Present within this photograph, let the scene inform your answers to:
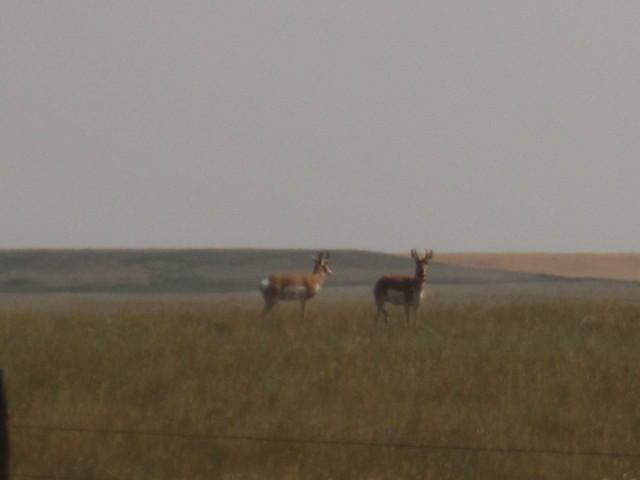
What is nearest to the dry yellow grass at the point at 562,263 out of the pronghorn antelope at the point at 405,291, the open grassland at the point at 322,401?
the pronghorn antelope at the point at 405,291

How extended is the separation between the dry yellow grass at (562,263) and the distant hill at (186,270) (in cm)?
1095

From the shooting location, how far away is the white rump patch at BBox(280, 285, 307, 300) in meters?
30.7

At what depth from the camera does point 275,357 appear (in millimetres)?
19438

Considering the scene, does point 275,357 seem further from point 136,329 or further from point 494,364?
point 136,329

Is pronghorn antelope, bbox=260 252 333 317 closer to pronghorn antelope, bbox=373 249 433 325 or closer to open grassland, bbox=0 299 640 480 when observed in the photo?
pronghorn antelope, bbox=373 249 433 325

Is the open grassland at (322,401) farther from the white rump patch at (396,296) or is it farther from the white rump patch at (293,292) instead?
the white rump patch at (293,292)

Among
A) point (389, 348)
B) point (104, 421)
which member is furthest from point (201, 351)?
point (104, 421)

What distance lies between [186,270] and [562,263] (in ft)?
120

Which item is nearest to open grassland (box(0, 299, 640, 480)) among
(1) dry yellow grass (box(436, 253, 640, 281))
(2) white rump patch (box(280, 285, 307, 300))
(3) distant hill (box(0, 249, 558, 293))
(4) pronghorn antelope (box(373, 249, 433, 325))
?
(4) pronghorn antelope (box(373, 249, 433, 325))

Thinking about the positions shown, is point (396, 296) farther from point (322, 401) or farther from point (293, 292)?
point (322, 401)

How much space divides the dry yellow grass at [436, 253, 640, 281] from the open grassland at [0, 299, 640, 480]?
92.7 metres

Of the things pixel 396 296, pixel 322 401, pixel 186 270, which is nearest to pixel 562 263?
pixel 186 270

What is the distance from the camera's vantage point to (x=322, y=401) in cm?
1706

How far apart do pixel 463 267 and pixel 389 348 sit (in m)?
90.0
